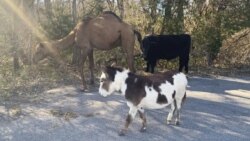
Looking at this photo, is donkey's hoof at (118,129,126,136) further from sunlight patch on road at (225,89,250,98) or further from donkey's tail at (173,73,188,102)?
sunlight patch on road at (225,89,250,98)

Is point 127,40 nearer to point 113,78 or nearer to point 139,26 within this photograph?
point 139,26

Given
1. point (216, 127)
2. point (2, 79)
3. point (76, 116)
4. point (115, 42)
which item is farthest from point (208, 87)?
point (2, 79)

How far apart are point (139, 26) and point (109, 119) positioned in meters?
7.15

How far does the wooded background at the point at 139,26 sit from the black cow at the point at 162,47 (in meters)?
1.60

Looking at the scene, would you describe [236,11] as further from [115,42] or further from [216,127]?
[216,127]

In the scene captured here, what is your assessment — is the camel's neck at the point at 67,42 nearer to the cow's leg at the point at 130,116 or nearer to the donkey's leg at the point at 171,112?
the donkey's leg at the point at 171,112

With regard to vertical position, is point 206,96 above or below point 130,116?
below

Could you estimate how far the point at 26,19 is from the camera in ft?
42.7

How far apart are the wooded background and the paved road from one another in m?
3.06

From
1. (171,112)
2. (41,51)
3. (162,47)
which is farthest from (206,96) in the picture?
(41,51)

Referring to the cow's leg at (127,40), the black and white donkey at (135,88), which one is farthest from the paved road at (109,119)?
the cow's leg at (127,40)

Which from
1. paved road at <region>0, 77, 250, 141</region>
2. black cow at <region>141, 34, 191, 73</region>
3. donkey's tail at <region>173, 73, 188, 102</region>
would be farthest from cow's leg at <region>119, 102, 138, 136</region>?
black cow at <region>141, 34, 191, 73</region>

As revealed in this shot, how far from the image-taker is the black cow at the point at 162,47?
11.8 meters

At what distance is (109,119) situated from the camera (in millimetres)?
7875
